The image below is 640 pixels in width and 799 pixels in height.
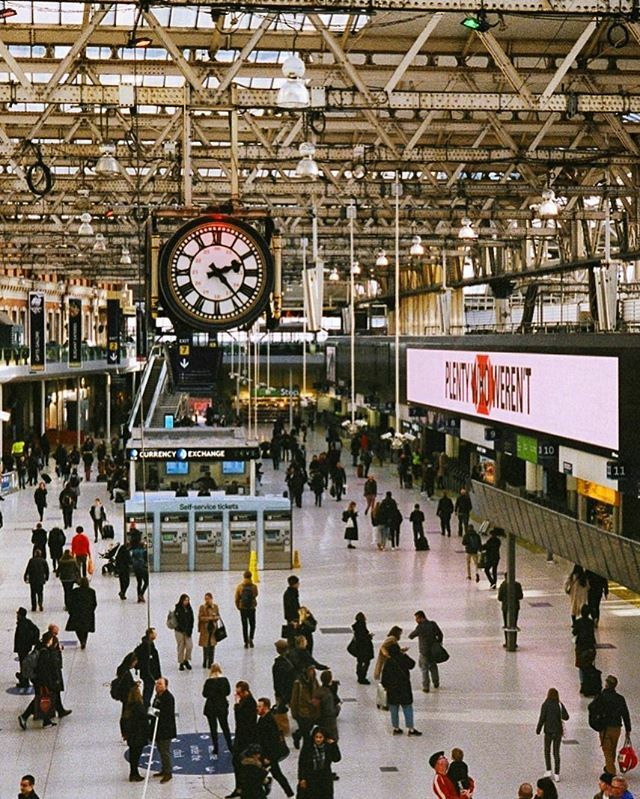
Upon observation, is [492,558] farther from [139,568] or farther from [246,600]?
[246,600]

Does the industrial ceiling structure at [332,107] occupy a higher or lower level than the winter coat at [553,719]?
higher

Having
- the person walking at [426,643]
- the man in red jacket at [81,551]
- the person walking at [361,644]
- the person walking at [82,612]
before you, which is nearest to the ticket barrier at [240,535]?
the man in red jacket at [81,551]

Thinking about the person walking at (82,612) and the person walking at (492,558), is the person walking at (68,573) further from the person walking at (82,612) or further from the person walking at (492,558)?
the person walking at (492,558)

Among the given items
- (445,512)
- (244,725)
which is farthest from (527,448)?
(244,725)

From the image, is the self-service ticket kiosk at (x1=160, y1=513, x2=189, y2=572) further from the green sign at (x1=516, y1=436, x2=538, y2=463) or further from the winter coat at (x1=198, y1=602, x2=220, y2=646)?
the winter coat at (x1=198, y1=602, x2=220, y2=646)

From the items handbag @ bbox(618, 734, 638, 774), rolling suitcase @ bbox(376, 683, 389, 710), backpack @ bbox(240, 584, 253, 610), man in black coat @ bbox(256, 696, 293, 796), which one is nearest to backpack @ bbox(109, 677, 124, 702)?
man in black coat @ bbox(256, 696, 293, 796)

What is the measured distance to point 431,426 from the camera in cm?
3731

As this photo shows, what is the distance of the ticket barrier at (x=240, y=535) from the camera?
25.7m

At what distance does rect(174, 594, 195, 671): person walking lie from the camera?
17.4 m

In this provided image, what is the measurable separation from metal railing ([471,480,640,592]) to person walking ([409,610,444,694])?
67.5 inches

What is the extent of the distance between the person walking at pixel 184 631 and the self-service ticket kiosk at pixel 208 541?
25.5 ft

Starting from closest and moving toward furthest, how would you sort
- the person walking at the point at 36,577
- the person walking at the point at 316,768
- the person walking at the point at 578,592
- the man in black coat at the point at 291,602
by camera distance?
the person walking at the point at 316,768 < the man in black coat at the point at 291,602 < the person walking at the point at 578,592 < the person walking at the point at 36,577

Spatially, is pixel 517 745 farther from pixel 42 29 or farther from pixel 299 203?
pixel 299 203

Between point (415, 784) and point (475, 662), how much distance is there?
5.16 m
